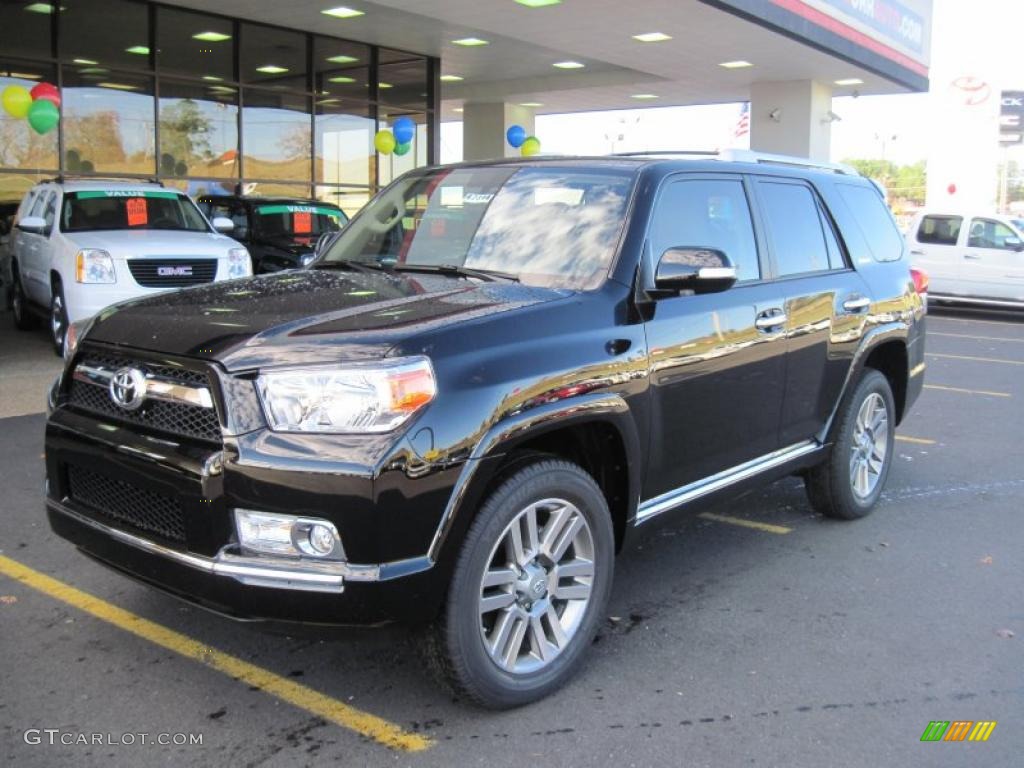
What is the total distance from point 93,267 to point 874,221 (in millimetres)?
7726

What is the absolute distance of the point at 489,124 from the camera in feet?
98.3

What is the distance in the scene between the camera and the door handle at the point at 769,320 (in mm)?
4645

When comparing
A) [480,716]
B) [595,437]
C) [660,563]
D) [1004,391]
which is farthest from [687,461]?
[1004,391]

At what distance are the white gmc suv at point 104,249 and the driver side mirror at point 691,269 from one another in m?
7.45

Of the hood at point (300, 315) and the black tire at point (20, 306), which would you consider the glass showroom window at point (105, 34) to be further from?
the hood at point (300, 315)

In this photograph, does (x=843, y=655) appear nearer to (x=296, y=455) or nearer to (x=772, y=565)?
(x=772, y=565)

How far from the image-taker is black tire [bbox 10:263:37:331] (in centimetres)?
1267

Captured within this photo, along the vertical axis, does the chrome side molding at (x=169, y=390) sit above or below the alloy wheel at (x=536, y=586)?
above

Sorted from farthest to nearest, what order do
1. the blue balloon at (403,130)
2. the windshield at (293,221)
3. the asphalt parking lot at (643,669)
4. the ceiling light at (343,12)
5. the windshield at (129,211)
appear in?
the blue balloon at (403,130) → the ceiling light at (343,12) → the windshield at (293,221) → the windshield at (129,211) → the asphalt parking lot at (643,669)

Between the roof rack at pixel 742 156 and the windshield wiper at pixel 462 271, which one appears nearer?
the windshield wiper at pixel 462 271

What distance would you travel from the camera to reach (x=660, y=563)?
5.06 meters

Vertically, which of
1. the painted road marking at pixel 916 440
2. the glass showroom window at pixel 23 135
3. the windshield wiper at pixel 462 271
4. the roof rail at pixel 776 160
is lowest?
the painted road marking at pixel 916 440

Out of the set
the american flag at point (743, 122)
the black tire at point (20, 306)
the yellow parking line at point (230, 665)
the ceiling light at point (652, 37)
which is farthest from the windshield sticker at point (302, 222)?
the american flag at point (743, 122)

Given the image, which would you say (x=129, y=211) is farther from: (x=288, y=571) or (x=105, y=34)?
(x=288, y=571)
